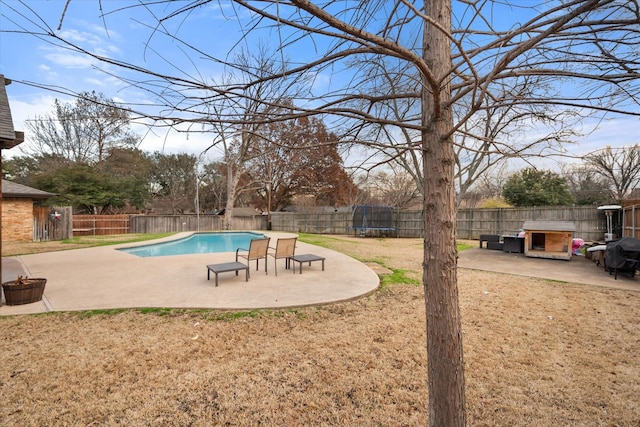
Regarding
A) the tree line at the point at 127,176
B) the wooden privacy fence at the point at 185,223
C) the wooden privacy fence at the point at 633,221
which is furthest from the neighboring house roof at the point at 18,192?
the wooden privacy fence at the point at 633,221

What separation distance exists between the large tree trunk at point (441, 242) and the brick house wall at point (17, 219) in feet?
64.7

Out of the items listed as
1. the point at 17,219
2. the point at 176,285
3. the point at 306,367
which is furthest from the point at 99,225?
the point at 306,367

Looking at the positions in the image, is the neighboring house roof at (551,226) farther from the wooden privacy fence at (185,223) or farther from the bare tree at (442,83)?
the wooden privacy fence at (185,223)

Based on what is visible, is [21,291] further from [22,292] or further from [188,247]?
[188,247]

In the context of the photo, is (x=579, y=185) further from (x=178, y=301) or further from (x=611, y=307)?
(x=178, y=301)

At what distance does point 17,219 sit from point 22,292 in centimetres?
1390

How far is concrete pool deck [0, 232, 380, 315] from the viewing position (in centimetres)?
482

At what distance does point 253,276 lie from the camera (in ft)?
22.2

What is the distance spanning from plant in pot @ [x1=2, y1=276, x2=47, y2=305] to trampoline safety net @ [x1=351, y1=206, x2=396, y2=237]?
17329mm

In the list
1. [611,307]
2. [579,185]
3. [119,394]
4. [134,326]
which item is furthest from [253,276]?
[579,185]

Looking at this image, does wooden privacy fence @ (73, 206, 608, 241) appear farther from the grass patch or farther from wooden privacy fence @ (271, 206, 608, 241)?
the grass patch

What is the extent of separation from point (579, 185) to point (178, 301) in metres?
36.9

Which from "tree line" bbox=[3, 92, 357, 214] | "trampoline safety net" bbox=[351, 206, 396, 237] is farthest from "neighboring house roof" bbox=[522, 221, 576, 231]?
"trampoline safety net" bbox=[351, 206, 396, 237]

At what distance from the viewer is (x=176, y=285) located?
235 inches
